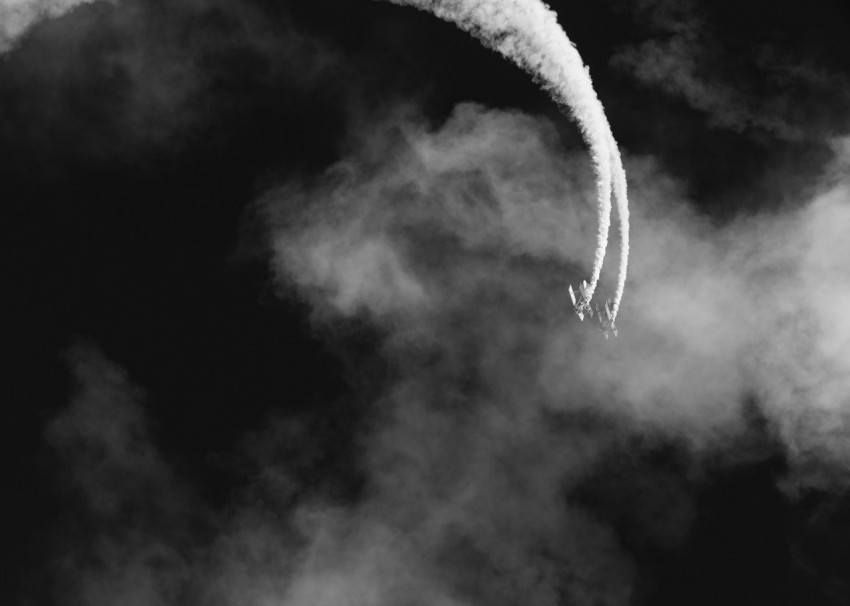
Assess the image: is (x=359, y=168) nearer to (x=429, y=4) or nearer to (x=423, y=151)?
(x=423, y=151)

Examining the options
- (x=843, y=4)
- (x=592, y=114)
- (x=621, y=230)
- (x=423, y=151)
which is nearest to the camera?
(x=592, y=114)

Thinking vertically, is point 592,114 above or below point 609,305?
below

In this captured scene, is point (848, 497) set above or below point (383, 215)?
below

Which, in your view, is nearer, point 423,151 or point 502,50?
point 502,50

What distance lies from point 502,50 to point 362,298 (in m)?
21.2

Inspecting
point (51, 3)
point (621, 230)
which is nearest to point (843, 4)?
point (621, 230)

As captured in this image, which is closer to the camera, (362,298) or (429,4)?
(429,4)

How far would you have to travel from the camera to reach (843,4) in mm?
60219

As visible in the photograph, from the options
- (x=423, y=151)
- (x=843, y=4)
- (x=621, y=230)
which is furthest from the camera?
(x=423, y=151)

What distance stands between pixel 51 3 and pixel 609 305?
3480cm

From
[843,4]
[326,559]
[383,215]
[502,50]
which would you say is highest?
[843,4]

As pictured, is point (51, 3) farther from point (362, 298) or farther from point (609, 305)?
point (609, 305)

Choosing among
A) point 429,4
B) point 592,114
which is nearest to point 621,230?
point 592,114

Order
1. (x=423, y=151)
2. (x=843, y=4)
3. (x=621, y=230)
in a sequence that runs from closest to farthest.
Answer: (x=621, y=230), (x=843, y=4), (x=423, y=151)
